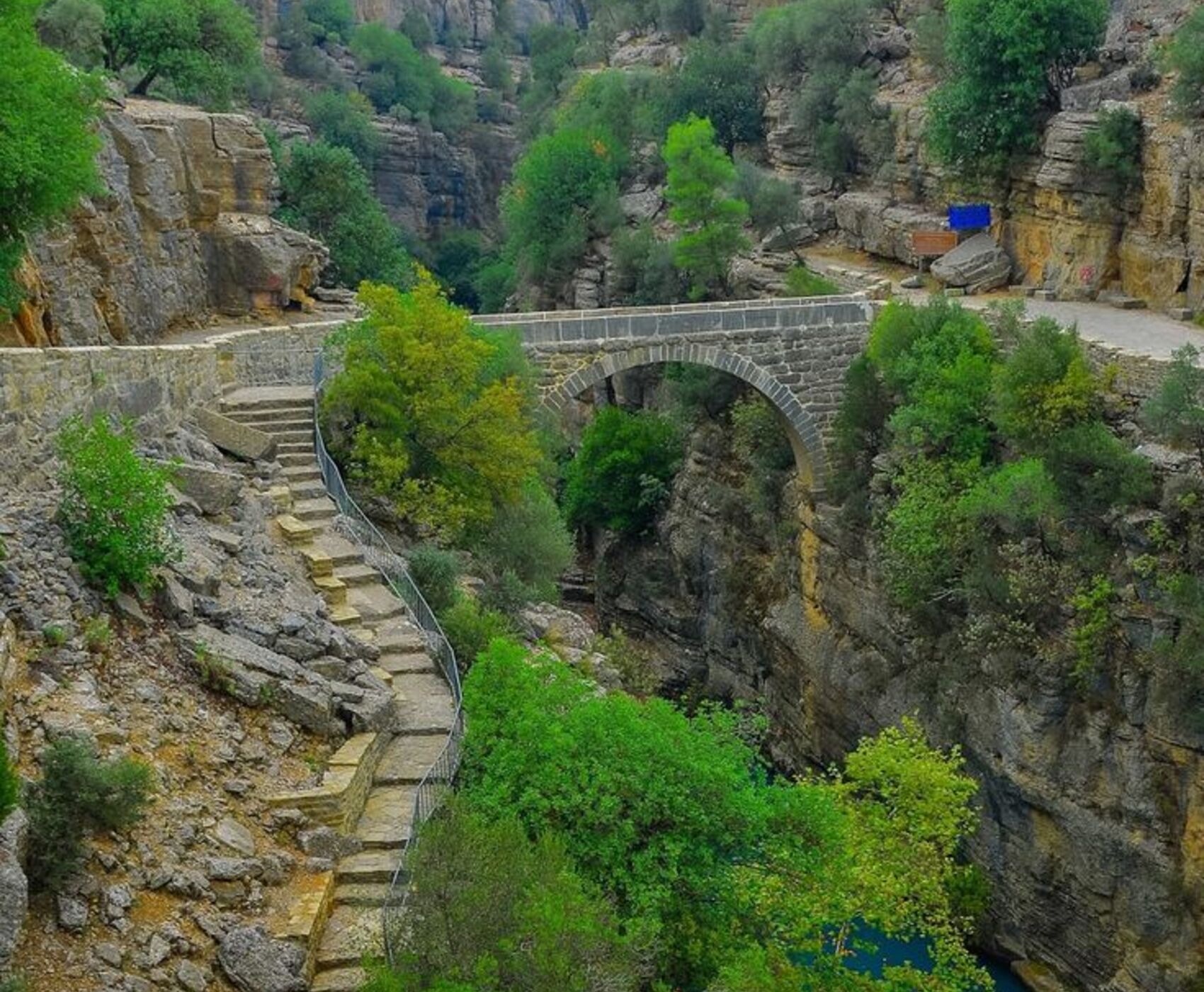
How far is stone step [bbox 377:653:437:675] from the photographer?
17.8 m

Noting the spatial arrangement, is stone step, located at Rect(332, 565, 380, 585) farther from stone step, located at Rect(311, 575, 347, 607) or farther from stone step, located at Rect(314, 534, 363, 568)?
stone step, located at Rect(311, 575, 347, 607)

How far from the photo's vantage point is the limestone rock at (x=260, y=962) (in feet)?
37.9

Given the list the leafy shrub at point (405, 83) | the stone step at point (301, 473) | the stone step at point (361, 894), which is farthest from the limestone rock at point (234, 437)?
the leafy shrub at point (405, 83)

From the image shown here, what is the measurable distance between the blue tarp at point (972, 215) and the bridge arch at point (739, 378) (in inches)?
349

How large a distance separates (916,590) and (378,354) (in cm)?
1166

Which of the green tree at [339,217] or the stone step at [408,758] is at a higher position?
the stone step at [408,758]

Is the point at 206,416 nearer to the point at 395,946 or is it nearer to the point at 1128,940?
the point at 395,946

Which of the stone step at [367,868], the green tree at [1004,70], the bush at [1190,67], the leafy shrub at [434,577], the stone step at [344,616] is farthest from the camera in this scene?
the green tree at [1004,70]

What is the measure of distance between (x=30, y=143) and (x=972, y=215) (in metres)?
25.6

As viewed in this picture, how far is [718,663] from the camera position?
141ft

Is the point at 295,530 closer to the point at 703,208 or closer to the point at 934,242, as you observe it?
the point at 934,242

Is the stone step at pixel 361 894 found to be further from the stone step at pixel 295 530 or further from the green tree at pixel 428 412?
the green tree at pixel 428 412

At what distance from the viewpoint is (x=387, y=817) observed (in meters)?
14.5

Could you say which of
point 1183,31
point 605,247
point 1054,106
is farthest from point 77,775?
point 605,247
